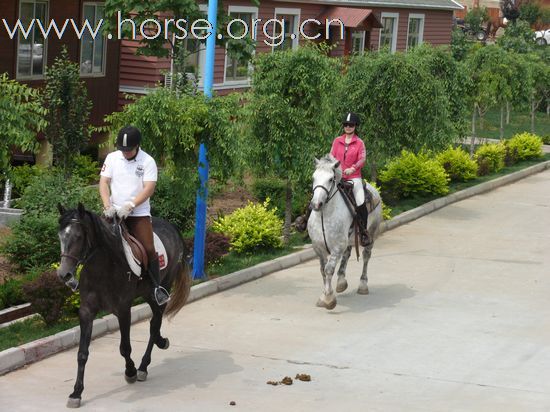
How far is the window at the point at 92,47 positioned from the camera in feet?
91.6

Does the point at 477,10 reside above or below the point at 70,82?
above

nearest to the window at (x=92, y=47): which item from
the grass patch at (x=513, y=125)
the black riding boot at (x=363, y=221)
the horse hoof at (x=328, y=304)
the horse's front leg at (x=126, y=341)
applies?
the black riding boot at (x=363, y=221)

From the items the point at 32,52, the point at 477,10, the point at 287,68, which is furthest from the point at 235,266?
the point at 477,10

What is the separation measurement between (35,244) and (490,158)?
1603 cm

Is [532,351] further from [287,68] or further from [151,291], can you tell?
[287,68]

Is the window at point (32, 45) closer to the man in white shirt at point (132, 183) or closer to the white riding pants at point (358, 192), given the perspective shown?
the white riding pants at point (358, 192)

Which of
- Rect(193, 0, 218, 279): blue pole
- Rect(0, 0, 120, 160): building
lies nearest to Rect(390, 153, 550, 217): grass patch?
Rect(193, 0, 218, 279): blue pole

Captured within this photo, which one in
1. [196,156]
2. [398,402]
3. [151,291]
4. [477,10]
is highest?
[477,10]

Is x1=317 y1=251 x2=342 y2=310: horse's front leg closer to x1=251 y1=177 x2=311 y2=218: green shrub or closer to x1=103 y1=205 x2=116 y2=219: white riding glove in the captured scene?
x1=103 y1=205 x2=116 y2=219: white riding glove

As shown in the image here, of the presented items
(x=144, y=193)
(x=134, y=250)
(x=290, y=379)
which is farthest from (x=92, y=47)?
(x=290, y=379)

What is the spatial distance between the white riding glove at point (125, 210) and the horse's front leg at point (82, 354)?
104 cm

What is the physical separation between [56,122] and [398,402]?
42.3 feet

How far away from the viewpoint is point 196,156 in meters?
16.0

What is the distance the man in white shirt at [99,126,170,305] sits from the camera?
12.2 metres
